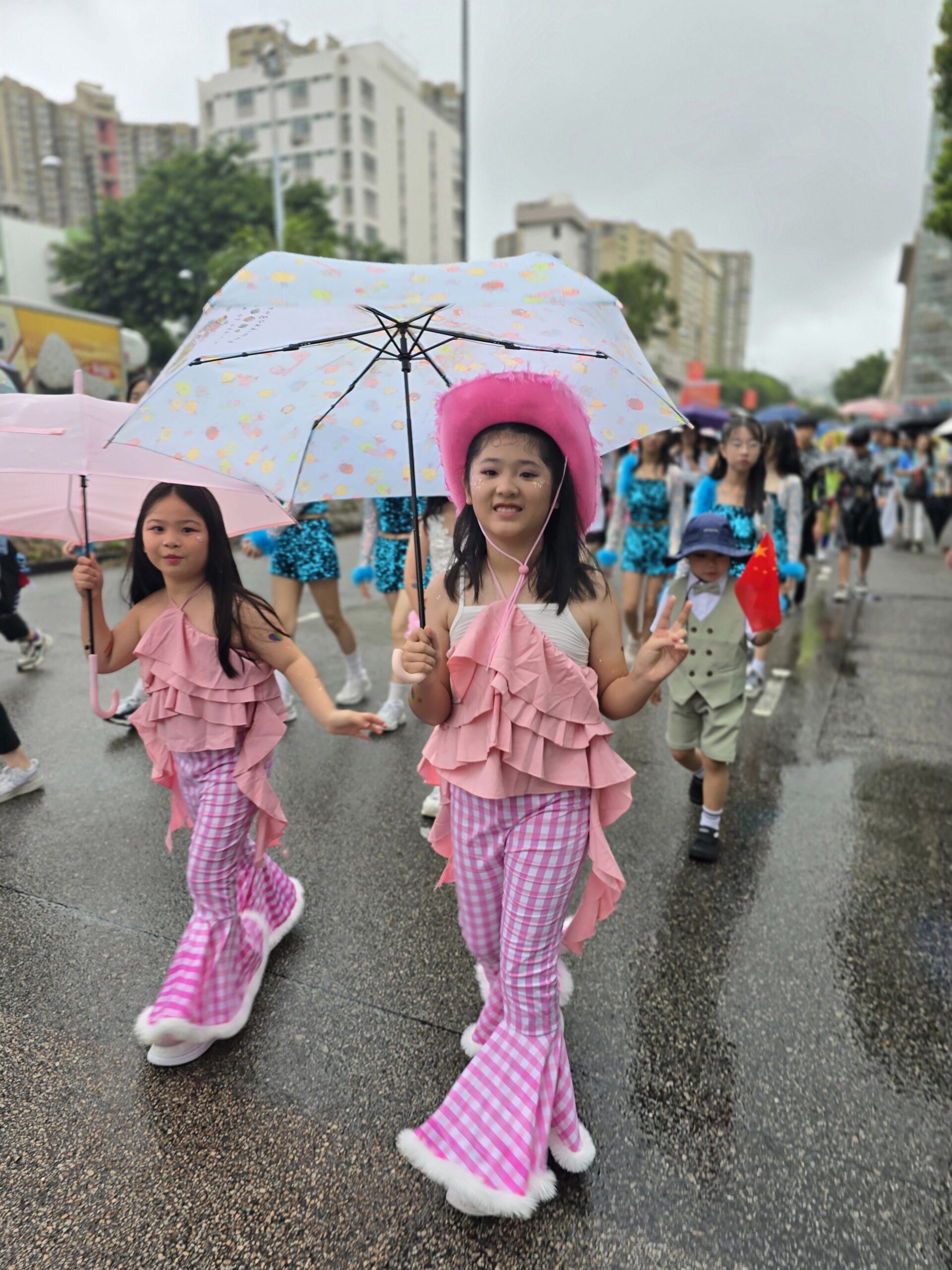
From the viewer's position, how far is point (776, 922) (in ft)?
10.0

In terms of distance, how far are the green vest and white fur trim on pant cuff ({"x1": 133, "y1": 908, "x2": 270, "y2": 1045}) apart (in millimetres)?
2101

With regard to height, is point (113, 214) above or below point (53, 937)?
above

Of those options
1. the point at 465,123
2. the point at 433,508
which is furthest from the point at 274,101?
the point at 433,508

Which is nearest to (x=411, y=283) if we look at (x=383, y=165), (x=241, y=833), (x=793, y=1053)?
(x=241, y=833)

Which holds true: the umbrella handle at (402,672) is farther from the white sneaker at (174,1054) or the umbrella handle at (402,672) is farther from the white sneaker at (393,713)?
the white sneaker at (393,713)

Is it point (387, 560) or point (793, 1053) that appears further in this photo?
point (387, 560)

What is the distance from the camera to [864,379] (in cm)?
9938

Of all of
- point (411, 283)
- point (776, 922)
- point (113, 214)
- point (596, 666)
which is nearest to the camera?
point (411, 283)

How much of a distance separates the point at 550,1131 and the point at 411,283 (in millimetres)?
2105

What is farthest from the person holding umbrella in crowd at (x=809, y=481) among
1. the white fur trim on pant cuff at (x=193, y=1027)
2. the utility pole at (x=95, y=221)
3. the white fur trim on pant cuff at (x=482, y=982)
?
the utility pole at (x=95, y=221)

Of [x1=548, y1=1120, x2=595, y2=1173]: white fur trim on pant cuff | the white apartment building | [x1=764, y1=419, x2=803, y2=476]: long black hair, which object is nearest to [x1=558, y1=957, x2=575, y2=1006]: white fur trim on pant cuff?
[x1=548, y1=1120, x2=595, y2=1173]: white fur trim on pant cuff

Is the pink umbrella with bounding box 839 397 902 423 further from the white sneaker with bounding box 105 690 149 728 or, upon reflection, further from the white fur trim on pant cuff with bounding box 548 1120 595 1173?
the white fur trim on pant cuff with bounding box 548 1120 595 1173

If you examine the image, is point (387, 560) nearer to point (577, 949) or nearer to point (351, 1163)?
point (577, 949)

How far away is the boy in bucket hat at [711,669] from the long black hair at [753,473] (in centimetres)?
155
